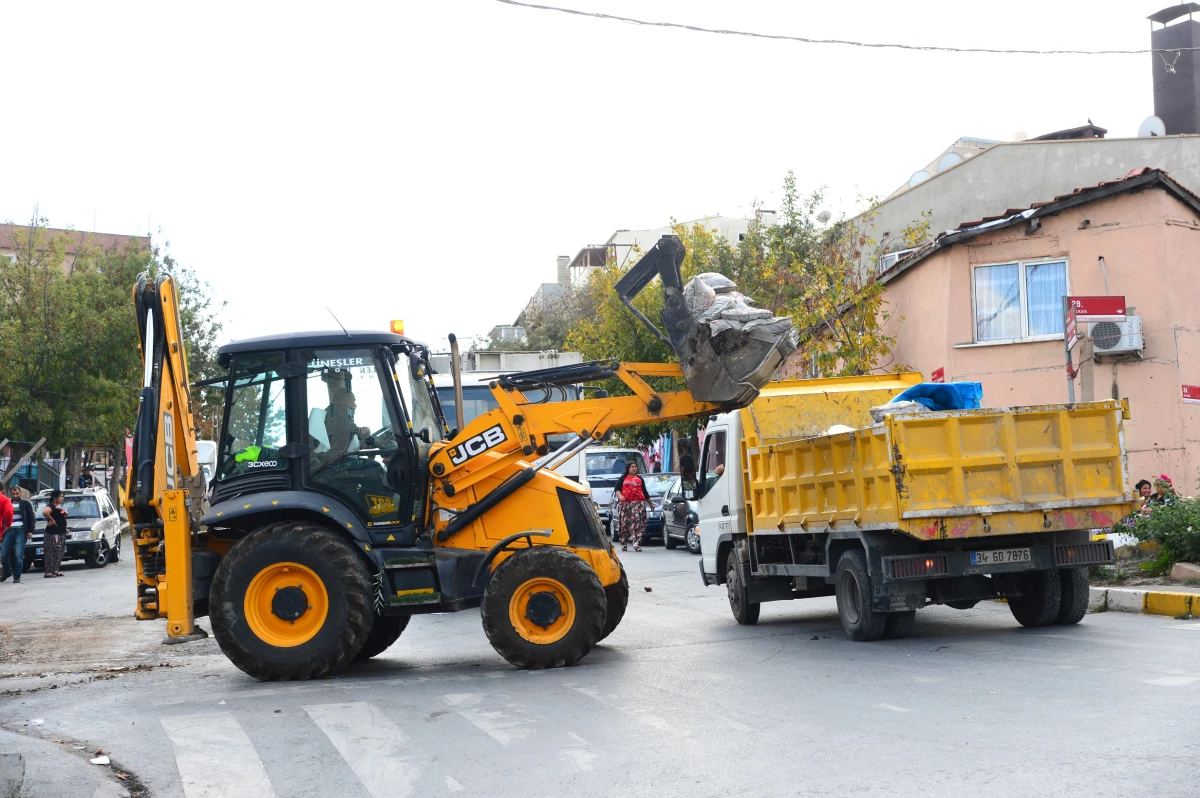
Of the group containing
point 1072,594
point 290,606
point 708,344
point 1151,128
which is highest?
point 1151,128

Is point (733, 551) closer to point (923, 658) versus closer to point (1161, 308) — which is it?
point (923, 658)

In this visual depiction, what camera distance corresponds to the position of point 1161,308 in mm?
19641

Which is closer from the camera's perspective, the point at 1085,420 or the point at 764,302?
the point at 1085,420

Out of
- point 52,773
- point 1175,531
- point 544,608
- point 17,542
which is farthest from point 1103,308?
point 17,542

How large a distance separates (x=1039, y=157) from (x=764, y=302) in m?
7.32

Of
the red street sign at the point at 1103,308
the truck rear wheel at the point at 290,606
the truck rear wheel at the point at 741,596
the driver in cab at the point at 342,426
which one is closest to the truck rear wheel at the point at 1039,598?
the truck rear wheel at the point at 741,596

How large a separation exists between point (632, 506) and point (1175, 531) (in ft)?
48.9

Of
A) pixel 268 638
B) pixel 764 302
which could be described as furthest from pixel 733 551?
pixel 764 302

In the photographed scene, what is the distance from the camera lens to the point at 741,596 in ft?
42.2

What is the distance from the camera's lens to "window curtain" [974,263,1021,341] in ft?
69.8

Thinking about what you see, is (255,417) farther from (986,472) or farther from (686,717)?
(986,472)

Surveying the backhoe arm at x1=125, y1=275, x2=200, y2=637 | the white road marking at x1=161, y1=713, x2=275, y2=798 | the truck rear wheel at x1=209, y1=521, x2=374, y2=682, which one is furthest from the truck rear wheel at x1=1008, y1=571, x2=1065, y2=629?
the backhoe arm at x1=125, y1=275, x2=200, y2=637

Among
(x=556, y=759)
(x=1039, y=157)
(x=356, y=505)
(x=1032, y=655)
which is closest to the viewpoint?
(x=556, y=759)

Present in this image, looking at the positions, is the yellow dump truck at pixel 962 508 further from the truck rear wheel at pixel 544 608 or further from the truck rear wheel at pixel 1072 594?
the truck rear wheel at pixel 544 608
